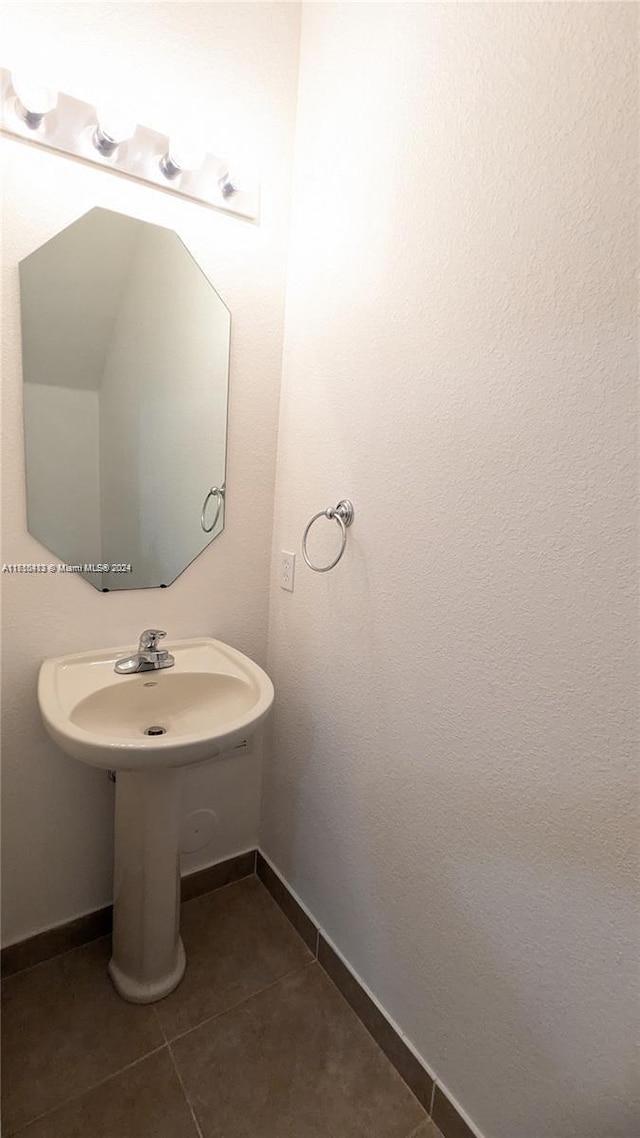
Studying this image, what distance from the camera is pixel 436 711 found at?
989 millimetres

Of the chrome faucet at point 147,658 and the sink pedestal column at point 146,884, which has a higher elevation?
the chrome faucet at point 147,658

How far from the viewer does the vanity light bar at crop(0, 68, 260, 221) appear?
0.96 m

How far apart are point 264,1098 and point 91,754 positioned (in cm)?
86

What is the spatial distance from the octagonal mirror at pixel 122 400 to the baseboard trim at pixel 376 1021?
1.04 metres

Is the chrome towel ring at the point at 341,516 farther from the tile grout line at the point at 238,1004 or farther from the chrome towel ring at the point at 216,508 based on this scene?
the tile grout line at the point at 238,1004

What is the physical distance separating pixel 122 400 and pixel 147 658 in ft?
2.10

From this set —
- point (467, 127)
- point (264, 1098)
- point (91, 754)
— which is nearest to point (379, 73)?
point (467, 127)

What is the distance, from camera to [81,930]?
53.6 inches

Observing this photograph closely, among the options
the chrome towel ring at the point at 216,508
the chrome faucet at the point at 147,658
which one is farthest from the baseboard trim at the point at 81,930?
the chrome towel ring at the point at 216,508

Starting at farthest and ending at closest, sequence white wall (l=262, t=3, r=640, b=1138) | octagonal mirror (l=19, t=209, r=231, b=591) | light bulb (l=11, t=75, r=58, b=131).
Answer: octagonal mirror (l=19, t=209, r=231, b=591), light bulb (l=11, t=75, r=58, b=131), white wall (l=262, t=3, r=640, b=1138)

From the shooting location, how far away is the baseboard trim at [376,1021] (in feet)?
3.27

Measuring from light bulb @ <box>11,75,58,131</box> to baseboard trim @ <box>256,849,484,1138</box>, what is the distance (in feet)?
6.53

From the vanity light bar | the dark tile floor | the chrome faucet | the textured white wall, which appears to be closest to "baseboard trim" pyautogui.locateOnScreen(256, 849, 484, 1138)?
the dark tile floor

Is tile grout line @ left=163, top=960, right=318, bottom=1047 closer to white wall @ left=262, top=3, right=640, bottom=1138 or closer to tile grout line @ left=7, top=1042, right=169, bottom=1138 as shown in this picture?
tile grout line @ left=7, top=1042, right=169, bottom=1138
